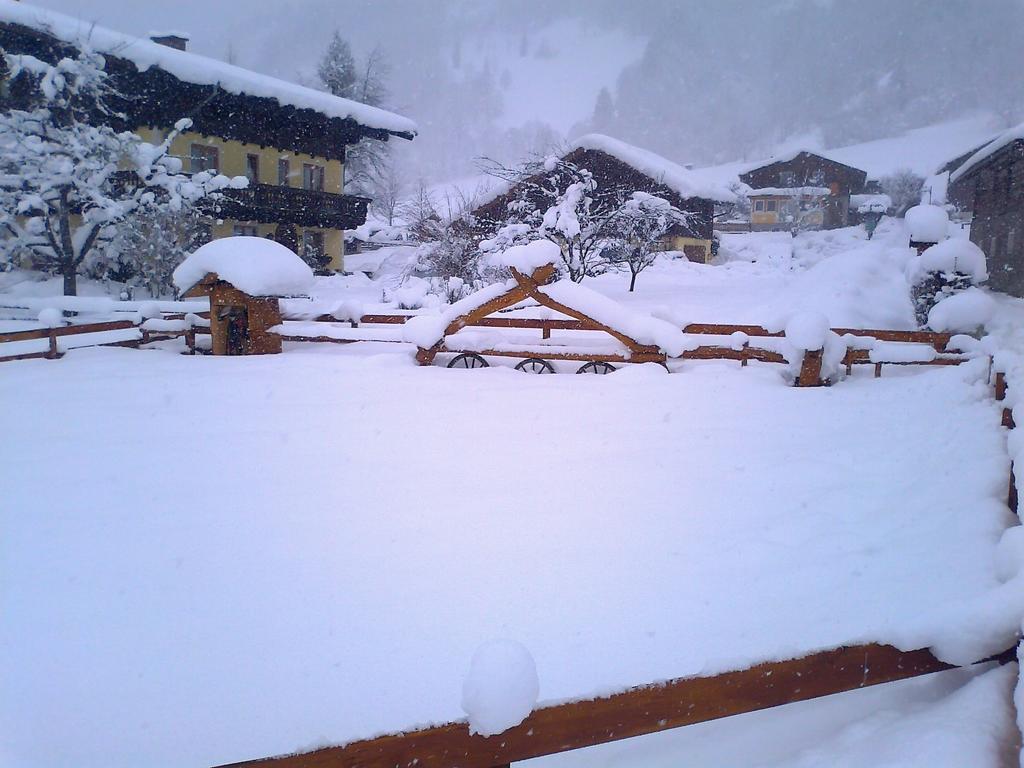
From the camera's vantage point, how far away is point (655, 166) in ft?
61.6

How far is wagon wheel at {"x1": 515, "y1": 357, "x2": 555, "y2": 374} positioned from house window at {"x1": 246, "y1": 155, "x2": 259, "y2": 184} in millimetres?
15685

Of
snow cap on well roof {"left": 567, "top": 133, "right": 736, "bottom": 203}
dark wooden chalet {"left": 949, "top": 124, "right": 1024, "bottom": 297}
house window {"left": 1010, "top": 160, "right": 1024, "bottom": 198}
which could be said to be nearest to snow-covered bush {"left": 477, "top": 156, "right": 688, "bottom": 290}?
snow cap on well roof {"left": 567, "top": 133, "right": 736, "bottom": 203}

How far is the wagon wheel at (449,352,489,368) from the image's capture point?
322 inches

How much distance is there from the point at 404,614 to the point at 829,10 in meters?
13.2

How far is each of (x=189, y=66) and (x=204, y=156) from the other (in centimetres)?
332

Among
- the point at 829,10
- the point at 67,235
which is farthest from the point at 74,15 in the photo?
the point at 829,10

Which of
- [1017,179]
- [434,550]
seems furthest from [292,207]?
[434,550]

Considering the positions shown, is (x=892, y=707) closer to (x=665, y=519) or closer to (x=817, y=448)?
(x=665, y=519)

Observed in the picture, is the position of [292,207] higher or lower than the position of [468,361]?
higher

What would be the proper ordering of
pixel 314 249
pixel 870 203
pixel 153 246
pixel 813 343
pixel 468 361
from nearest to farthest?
pixel 813 343 → pixel 468 361 → pixel 870 203 → pixel 153 246 → pixel 314 249

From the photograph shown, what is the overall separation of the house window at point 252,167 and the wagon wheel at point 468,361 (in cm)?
1509

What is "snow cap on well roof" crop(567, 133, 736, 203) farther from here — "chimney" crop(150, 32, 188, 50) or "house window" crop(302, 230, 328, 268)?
"chimney" crop(150, 32, 188, 50)

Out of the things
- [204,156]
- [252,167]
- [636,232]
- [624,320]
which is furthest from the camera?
[252,167]

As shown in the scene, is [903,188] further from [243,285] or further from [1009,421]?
[243,285]
